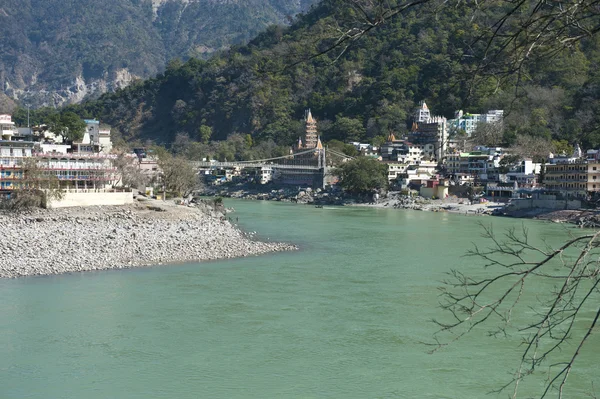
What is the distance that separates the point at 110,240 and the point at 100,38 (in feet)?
305

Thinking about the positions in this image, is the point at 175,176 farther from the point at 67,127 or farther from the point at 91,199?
the point at 91,199

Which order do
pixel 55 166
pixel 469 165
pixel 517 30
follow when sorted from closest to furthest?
1. pixel 517 30
2. pixel 55 166
3. pixel 469 165

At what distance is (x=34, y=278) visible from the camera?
8.81 metres

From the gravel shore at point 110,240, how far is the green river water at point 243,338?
0.57 metres

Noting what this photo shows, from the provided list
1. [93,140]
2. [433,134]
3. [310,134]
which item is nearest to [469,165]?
[433,134]

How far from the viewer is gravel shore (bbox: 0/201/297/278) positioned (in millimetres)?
9734

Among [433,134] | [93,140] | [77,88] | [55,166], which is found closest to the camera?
[55,166]

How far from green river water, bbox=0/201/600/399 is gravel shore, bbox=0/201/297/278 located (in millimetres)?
574

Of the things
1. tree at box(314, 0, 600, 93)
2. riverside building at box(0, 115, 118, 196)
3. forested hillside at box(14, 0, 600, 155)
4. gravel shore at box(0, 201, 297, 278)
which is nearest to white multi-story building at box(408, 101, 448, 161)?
forested hillside at box(14, 0, 600, 155)

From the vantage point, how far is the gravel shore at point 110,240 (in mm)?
9734

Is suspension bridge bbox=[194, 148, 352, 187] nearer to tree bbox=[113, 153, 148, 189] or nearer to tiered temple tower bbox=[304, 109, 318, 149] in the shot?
tiered temple tower bbox=[304, 109, 318, 149]

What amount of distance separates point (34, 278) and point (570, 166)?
17.1m

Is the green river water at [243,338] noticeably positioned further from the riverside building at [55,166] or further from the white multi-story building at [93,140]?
the white multi-story building at [93,140]

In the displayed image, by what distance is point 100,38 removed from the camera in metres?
98.2
